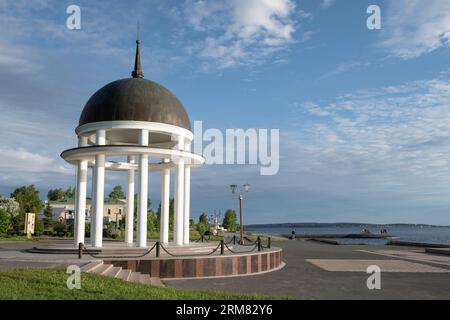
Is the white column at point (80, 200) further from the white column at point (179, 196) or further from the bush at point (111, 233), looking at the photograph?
the bush at point (111, 233)

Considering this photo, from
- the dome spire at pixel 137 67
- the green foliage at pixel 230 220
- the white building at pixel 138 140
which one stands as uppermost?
the dome spire at pixel 137 67

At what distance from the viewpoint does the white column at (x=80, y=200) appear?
2466cm

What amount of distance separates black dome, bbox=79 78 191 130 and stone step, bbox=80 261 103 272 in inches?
350

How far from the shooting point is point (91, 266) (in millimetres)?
16516

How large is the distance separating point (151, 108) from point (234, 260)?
379 inches

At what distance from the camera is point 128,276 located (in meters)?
16.9

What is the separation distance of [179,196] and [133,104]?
595cm

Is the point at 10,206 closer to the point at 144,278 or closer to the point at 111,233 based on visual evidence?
the point at 111,233

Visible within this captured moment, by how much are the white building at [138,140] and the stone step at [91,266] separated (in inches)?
216

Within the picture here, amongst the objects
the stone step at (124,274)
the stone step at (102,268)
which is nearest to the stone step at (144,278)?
the stone step at (124,274)

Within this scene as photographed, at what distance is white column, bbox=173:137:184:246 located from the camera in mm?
25500
